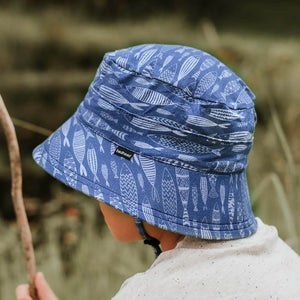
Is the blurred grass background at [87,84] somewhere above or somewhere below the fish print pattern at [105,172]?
below

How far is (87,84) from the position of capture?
681cm

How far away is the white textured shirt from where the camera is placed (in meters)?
0.90

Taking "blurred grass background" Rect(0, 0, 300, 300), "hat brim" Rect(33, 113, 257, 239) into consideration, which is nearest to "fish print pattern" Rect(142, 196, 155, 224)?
"hat brim" Rect(33, 113, 257, 239)

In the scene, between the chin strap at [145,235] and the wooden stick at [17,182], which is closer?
the wooden stick at [17,182]

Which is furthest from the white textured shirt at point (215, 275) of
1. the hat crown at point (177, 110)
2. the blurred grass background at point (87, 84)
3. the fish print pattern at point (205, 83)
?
the blurred grass background at point (87, 84)

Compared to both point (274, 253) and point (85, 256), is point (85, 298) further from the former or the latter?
point (274, 253)

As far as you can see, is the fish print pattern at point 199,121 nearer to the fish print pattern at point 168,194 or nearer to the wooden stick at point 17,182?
the fish print pattern at point 168,194

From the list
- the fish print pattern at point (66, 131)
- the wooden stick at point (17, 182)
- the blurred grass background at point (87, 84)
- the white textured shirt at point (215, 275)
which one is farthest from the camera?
the blurred grass background at point (87, 84)

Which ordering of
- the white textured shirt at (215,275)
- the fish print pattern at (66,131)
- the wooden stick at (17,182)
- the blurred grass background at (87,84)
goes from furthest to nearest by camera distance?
the blurred grass background at (87,84) < the fish print pattern at (66,131) < the white textured shirt at (215,275) < the wooden stick at (17,182)

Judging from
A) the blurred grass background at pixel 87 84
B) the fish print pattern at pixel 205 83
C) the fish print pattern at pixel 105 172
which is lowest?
the blurred grass background at pixel 87 84

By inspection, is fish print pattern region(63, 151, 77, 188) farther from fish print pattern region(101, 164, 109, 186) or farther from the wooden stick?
the wooden stick

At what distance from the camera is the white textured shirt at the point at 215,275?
2.96ft

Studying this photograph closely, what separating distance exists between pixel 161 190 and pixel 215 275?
0.15m

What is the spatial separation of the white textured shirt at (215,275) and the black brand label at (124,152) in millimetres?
160
